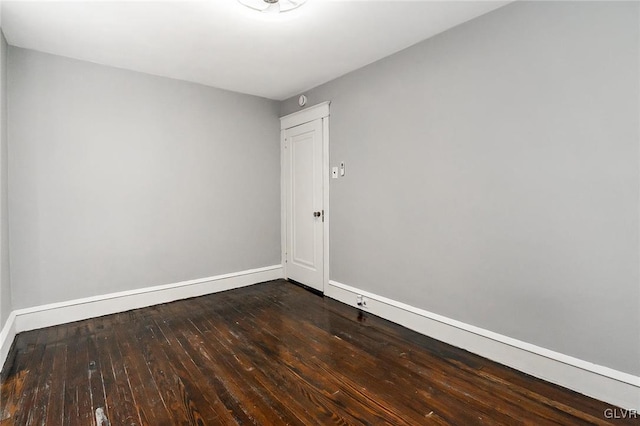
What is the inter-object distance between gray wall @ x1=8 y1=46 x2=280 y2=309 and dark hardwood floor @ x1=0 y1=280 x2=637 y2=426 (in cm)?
68

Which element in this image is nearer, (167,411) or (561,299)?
(167,411)

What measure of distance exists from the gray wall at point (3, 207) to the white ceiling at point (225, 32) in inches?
12.2

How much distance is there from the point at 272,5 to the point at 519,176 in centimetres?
220

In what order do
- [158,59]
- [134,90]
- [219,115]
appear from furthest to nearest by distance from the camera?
[219,115] → [134,90] → [158,59]

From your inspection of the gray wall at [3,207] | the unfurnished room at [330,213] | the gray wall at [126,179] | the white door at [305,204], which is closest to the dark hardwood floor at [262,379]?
the unfurnished room at [330,213]

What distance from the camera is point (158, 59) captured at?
3.26m

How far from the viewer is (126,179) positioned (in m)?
3.54

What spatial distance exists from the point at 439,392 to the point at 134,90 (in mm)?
4148

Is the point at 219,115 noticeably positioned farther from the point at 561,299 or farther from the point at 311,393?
the point at 561,299

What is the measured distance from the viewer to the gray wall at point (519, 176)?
190 cm

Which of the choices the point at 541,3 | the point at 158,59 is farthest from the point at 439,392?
the point at 158,59

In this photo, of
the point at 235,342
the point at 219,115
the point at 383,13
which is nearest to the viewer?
the point at 383,13

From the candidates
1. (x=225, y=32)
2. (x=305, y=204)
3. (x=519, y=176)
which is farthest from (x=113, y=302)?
(x=519, y=176)

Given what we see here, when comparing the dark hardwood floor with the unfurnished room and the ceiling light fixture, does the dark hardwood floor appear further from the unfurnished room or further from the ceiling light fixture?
the ceiling light fixture
